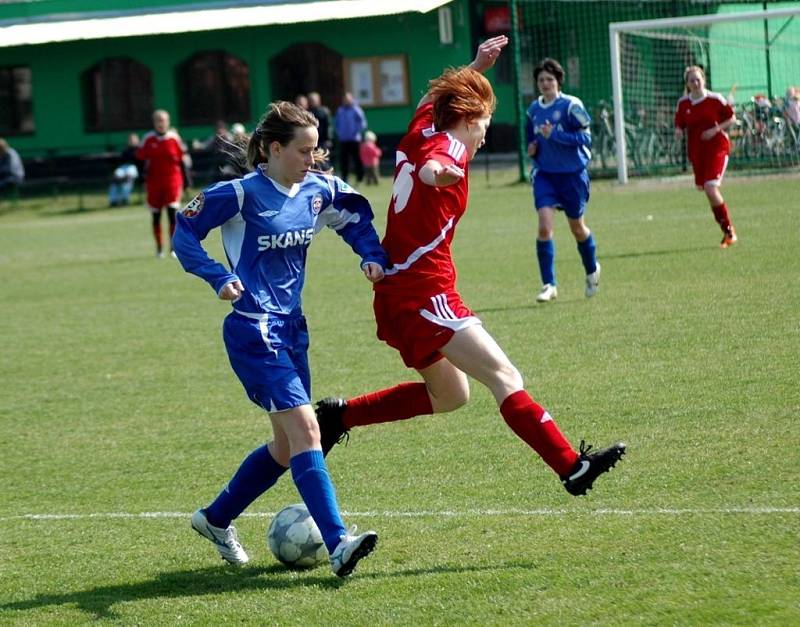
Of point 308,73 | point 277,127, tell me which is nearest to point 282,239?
point 277,127

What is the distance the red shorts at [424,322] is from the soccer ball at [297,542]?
0.77 metres

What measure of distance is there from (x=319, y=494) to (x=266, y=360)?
0.53 metres

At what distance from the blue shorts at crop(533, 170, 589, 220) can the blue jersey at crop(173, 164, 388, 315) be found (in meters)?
6.82

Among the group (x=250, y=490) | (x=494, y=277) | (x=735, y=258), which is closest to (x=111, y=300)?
(x=494, y=277)

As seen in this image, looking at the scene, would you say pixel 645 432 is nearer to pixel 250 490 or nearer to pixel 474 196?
pixel 250 490

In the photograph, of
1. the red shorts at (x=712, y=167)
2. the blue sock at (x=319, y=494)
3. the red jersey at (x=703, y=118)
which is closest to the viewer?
the blue sock at (x=319, y=494)

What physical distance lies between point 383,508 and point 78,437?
2724 mm

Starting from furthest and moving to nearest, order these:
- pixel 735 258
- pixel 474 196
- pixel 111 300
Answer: pixel 474 196 → pixel 111 300 → pixel 735 258

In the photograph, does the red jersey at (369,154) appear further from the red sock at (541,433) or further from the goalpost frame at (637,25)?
the red sock at (541,433)

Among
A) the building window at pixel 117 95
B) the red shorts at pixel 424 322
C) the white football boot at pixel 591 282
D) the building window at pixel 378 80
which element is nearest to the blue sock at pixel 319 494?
the red shorts at pixel 424 322

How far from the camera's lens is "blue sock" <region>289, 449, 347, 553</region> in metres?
4.90

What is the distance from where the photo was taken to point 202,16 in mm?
32812

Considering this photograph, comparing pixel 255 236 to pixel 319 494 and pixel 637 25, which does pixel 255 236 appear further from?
pixel 637 25

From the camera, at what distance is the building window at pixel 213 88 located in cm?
3459
